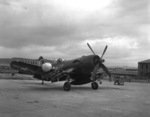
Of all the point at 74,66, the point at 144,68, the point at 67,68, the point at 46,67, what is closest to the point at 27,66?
the point at 46,67

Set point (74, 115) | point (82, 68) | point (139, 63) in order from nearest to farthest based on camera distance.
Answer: point (74, 115), point (82, 68), point (139, 63)

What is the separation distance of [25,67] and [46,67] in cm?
199

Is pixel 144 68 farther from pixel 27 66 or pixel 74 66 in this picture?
pixel 27 66

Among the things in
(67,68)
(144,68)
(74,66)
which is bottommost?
(67,68)

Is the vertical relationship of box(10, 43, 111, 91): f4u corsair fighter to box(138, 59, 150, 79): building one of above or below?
below

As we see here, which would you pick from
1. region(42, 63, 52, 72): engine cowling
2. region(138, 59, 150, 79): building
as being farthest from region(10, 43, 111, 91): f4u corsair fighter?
region(138, 59, 150, 79): building

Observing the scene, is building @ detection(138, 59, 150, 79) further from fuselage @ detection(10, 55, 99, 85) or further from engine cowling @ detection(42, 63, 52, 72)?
engine cowling @ detection(42, 63, 52, 72)

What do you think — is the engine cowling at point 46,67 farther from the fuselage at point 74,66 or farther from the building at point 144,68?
the building at point 144,68

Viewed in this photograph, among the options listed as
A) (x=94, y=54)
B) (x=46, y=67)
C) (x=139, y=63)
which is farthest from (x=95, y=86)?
(x=139, y=63)

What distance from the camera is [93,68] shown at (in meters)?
18.3

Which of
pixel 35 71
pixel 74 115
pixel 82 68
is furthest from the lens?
pixel 35 71

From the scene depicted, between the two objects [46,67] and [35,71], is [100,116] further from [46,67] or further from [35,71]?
[35,71]

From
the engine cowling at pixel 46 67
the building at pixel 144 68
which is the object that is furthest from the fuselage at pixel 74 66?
the building at pixel 144 68

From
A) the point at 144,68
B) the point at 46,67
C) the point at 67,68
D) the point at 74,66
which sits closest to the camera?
the point at 74,66
